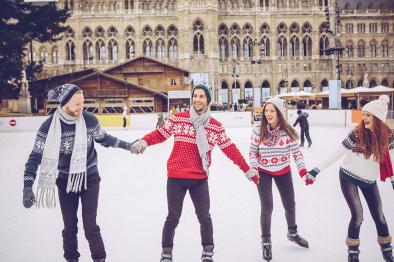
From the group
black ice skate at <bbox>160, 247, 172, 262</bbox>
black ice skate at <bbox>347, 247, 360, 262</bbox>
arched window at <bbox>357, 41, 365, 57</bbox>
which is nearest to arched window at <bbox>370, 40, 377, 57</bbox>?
arched window at <bbox>357, 41, 365, 57</bbox>

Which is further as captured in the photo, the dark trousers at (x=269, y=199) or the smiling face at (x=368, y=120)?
the dark trousers at (x=269, y=199)

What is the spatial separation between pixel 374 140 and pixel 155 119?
21891mm

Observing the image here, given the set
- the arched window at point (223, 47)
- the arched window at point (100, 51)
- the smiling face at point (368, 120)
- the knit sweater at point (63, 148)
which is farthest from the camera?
the arched window at point (223, 47)

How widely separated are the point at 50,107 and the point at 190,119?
101 feet

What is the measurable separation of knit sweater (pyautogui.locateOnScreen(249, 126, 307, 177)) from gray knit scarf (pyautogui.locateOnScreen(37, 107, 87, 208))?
59.7 inches

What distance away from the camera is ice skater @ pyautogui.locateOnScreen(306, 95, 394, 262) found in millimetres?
3689

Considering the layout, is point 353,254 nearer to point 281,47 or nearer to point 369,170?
point 369,170

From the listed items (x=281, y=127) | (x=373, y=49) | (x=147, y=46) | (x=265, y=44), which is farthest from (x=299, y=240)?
(x=373, y=49)

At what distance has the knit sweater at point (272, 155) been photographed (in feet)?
13.3

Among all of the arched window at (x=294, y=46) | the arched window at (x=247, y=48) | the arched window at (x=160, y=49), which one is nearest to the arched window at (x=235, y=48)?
the arched window at (x=247, y=48)

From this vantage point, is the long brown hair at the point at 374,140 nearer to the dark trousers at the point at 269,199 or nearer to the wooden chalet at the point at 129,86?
the dark trousers at the point at 269,199

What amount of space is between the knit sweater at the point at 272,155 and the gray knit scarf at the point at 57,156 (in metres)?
1.52

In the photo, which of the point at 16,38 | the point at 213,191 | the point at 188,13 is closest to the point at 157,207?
the point at 213,191

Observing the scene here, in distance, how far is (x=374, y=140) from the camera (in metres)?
3.67
